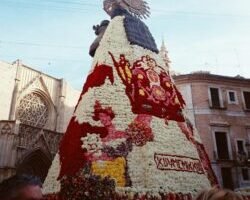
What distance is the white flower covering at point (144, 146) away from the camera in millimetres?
5906

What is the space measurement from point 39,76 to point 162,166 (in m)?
18.7

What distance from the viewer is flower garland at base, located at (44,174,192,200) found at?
5223 mm

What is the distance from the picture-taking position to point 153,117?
6.96 metres

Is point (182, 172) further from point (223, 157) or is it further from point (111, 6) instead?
point (223, 157)

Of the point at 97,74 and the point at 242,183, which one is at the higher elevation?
the point at 97,74

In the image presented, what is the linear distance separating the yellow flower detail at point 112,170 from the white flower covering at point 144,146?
0.18 m

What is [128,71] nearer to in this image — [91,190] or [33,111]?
[91,190]

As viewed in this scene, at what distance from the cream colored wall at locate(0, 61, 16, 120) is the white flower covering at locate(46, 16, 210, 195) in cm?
1391

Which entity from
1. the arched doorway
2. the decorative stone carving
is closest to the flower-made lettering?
the arched doorway

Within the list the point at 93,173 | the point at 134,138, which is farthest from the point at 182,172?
the point at 93,173

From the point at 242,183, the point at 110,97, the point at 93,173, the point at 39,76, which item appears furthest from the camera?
the point at 39,76

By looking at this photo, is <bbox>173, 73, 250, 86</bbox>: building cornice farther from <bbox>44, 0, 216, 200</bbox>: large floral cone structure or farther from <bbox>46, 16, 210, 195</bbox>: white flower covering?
<bbox>46, 16, 210, 195</bbox>: white flower covering

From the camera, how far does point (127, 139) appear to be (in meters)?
6.25

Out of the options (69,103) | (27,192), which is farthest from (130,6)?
(69,103)
